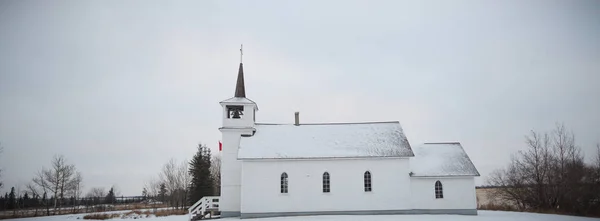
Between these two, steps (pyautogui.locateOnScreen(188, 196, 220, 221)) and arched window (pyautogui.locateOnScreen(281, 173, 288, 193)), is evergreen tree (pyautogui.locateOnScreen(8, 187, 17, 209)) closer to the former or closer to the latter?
steps (pyautogui.locateOnScreen(188, 196, 220, 221))

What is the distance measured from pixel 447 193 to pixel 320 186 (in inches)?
399

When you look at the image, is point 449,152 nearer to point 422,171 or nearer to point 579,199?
point 422,171

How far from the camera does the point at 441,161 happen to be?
1210 inches

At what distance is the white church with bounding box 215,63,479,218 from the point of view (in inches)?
1129

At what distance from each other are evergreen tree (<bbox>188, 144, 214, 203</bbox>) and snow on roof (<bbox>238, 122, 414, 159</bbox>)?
1648 cm

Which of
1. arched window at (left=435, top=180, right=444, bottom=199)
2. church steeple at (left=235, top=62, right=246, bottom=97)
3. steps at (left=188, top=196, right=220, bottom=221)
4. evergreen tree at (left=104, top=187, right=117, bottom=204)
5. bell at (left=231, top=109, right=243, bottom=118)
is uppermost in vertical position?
church steeple at (left=235, top=62, right=246, bottom=97)

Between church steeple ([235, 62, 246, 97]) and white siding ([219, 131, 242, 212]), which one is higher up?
church steeple ([235, 62, 246, 97])

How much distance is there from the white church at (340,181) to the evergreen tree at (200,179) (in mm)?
16061

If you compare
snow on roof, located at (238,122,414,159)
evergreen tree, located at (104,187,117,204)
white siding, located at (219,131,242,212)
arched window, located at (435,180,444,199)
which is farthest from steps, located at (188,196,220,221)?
evergreen tree, located at (104,187,117,204)

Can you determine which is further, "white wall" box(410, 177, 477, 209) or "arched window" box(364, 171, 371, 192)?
"arched window" box(364, 171, 371, 192)

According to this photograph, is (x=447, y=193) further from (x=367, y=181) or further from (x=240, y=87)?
(x=240, y=87)

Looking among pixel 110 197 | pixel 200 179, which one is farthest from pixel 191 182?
pixel 110 197

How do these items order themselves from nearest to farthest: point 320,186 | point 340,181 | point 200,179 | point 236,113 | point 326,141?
point 320,186 < point 340,181 < point 326,141 < point 236,113 < point 200,179

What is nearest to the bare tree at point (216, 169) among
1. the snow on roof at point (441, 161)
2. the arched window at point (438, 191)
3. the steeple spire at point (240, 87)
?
the steeple spire at point (240, 87)
